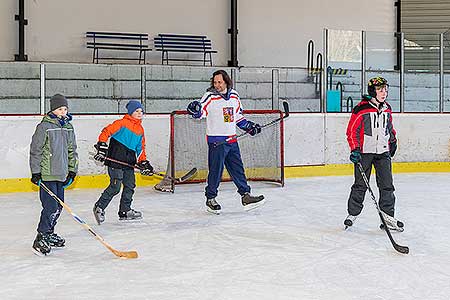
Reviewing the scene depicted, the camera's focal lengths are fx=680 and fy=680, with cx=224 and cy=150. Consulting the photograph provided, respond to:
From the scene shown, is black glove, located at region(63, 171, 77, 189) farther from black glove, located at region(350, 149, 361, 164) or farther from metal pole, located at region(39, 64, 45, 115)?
metal pole, located at region(39, 64, 45, 115)

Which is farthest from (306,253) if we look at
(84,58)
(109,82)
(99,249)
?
(84,58)

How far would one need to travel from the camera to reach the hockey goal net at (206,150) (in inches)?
330

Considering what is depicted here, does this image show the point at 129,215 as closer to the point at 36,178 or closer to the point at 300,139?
the point at 36,178

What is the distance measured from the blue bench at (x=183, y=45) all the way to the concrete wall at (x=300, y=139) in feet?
15.2

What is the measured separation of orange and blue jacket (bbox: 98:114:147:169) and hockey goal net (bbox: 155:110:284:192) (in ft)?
7.44

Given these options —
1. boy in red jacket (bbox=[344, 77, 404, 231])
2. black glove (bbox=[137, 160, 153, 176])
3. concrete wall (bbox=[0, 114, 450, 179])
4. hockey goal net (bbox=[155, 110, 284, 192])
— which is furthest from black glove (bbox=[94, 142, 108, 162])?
concrete wall (bbox=[0, 114, 450, 179])

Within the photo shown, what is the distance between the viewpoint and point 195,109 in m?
6.26

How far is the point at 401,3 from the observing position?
598 inches

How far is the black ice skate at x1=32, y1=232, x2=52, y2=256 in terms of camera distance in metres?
4.63

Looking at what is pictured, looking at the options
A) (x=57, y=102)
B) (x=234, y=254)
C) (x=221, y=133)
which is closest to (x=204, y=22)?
(x=221, y=133)

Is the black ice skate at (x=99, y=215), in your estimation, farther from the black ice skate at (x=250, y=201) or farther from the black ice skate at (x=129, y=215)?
the black ice skate at (x=250, y=201)

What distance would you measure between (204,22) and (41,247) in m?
9.92

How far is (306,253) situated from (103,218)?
79.0 inches

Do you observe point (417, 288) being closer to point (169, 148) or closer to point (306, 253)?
point (306, 253)
